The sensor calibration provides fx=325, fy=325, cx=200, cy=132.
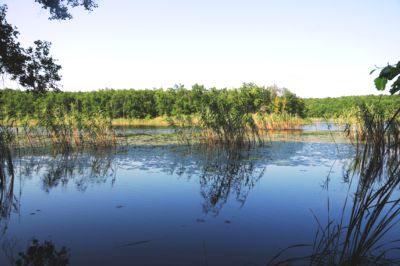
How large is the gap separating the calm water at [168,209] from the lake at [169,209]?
0.06 ft

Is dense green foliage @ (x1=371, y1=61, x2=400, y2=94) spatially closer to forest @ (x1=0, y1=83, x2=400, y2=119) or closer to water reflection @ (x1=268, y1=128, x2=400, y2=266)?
water reflection @ (x1=268, y1=128, x2=400, y2=266)

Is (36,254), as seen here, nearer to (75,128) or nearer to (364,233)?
(364,233)

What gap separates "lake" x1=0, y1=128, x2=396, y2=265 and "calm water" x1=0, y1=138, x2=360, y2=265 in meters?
0.02

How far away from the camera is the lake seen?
491cm

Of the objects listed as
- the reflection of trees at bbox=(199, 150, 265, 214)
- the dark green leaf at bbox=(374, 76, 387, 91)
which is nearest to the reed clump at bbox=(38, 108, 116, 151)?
the reflection of trees at bbox=(199, 150, 265, 214)

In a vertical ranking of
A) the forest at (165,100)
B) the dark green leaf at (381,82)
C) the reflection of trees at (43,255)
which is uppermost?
the forest at (165,100)

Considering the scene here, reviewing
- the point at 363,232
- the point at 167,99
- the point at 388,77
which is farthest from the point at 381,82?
the point at 167,99

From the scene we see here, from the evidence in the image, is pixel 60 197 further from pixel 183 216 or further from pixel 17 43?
pixel 17 43

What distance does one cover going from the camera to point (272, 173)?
1160cm

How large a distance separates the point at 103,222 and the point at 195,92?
6044 centimetres

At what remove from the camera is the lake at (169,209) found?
4914mm

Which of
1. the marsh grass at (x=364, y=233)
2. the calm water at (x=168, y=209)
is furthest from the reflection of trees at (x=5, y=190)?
the marsh grass at (x=364, y=233)

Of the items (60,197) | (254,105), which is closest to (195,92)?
(254,105)

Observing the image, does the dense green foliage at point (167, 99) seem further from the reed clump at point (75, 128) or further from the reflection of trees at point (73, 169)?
the reflection of trees at point (73, 169)
